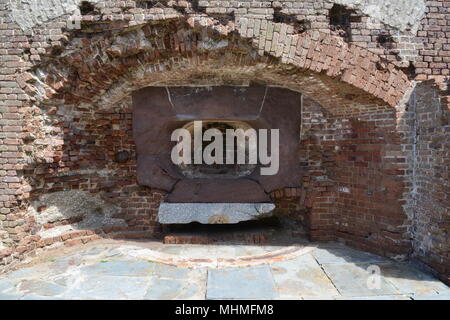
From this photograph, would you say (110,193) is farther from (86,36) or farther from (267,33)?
(267,33)

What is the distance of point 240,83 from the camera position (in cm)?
449

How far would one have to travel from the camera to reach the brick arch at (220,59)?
3674mm

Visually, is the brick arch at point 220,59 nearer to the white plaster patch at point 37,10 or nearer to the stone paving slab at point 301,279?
the white plaster patch at point 37,10

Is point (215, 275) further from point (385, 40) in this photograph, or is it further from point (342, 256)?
point (385, 40)

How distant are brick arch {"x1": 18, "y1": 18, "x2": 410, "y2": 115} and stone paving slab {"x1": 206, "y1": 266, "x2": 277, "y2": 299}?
8.19ft

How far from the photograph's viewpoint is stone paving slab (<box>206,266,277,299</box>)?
3.01m

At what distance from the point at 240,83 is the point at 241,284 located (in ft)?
9.07

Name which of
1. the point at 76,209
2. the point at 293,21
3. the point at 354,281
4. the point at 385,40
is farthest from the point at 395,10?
the point at 76,209

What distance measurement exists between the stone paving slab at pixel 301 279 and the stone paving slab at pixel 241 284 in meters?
0.10

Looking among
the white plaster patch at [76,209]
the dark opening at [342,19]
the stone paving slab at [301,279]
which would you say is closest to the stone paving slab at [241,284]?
the stone paving slab at [301,279]

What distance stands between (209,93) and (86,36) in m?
1.74

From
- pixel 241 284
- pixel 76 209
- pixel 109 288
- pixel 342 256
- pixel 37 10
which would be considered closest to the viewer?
pixel 109 288

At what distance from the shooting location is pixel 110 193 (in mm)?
4629

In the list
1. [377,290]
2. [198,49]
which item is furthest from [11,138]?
[377,290]
